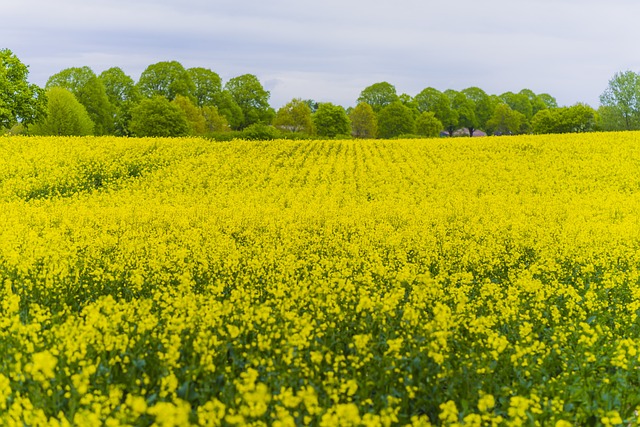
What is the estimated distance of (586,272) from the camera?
11.7 m

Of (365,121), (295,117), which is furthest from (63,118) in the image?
(365,121)

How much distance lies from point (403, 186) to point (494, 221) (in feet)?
30.2

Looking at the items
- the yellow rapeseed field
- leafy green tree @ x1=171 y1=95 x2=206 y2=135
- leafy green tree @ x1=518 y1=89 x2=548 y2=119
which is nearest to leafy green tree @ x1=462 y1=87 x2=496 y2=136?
leafy green tree @ x1=518 y1=89 x2=548 y2=119

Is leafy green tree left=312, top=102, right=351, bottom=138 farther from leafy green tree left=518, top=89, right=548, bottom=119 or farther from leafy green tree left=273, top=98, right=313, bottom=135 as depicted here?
leafy green tree left=518, top=89, right=548, bottom=119

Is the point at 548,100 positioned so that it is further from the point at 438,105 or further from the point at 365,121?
the point at 365,121

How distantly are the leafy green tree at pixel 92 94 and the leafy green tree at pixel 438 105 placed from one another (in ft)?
199

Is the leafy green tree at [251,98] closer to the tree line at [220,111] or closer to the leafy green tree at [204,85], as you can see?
the tree line at [220,111]

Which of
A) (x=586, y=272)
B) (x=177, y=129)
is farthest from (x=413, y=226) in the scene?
(x=177, y=129)

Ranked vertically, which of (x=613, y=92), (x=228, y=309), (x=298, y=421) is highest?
(x=613, y=92)

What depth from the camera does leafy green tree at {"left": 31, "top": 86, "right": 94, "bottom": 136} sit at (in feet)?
195

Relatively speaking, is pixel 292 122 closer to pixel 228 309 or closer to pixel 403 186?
pixel 403 186

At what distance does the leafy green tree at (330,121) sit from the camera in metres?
79.8

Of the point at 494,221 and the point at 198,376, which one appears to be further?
A: the point at 494,221

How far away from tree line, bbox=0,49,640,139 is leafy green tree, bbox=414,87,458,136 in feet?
19.1
